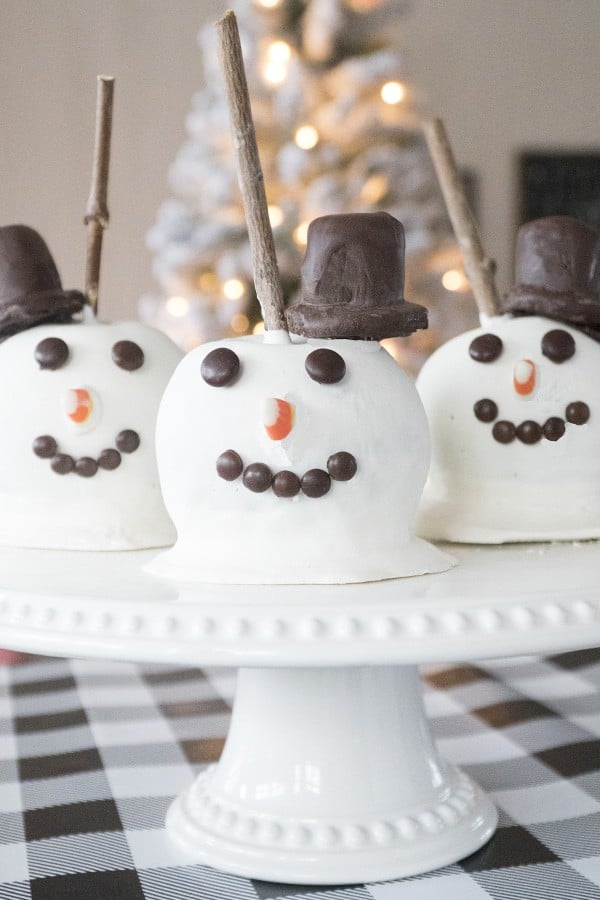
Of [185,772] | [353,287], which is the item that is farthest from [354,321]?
[185,772]

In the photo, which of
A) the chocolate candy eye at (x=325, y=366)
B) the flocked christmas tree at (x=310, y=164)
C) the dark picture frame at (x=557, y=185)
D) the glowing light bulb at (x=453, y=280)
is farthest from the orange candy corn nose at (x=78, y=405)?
the dark picture frame at (x=557, y=185)

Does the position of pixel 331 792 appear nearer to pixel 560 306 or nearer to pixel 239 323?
pixel 560 306

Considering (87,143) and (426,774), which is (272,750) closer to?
(426,774)

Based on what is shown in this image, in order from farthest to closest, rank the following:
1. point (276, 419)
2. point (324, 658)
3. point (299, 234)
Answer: point (299, 234) → point (276, 419) → point (324, 658)

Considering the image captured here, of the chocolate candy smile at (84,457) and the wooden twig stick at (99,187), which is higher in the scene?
the wooden twig stick at (99,187)

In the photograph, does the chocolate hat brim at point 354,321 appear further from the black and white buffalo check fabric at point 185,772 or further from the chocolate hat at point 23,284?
the black and white buffalo check fabric at point 185,772

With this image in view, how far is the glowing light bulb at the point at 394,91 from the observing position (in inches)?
95.2

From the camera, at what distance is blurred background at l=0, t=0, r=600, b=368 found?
2400 millimetres

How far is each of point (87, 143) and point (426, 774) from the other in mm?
2579

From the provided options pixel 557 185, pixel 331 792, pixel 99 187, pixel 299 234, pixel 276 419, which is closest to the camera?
pixel 276 419

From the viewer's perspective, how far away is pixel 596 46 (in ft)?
11.2

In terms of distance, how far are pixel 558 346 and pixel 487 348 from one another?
0.06 metres

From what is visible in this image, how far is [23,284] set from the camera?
0.89 meters

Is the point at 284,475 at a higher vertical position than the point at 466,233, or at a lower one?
lower
